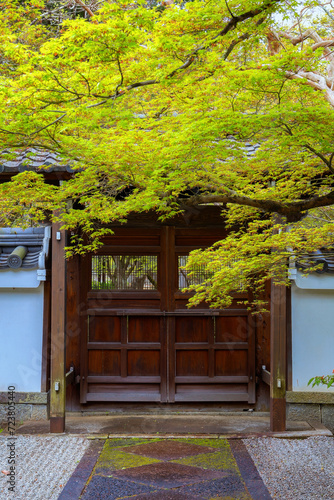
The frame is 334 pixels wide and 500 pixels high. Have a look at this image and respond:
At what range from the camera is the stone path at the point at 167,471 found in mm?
4477

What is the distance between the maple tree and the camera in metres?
3.22

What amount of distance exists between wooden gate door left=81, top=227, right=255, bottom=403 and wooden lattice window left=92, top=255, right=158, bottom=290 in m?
0.02

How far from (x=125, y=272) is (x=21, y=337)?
1954mm

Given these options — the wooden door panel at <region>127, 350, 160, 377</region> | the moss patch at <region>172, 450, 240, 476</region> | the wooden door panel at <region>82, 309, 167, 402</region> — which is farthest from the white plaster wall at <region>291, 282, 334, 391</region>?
the wooden door panel at <region>127, 350, 160, 377</region>

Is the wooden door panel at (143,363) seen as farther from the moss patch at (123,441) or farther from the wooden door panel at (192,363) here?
the moss patch at (123,441)

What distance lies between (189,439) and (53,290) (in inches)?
107

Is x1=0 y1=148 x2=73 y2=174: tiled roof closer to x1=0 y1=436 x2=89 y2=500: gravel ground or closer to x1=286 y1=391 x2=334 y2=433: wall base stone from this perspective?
x1=0 y1=436 x2=89 y2=500: gravel ground

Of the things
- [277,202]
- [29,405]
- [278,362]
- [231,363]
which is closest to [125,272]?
[231,363]

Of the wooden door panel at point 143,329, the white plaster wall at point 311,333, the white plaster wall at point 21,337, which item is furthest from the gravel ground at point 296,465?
the white plaster wall at point 21,337

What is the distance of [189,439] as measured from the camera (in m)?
6.11

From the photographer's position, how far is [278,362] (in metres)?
6.34

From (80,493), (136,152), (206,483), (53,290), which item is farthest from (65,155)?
(206,483)

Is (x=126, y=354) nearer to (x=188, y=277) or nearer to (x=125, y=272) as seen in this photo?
(x=125, y=272)

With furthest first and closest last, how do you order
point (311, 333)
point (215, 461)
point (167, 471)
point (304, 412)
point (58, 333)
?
point (311, 333) → point (304, 412) → point (58, 333) → point (215, 461) → point (167, 471)
